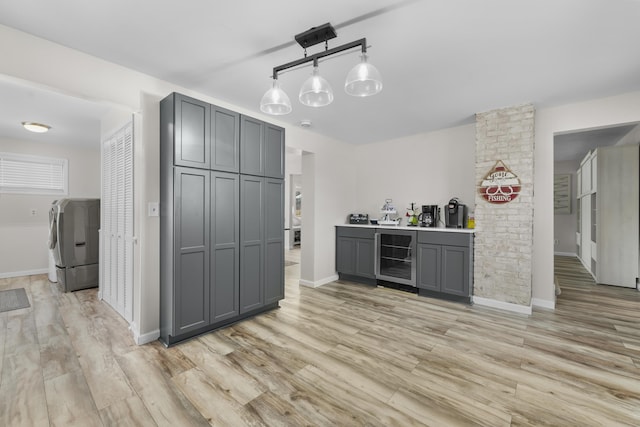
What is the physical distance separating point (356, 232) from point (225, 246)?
8.38ft

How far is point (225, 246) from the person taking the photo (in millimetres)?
2881

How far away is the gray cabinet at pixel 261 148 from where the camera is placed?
3.08m

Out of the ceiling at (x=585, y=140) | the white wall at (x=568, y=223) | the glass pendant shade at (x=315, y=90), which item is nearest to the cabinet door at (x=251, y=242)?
the glass pendant shade at (x=315, y=90)

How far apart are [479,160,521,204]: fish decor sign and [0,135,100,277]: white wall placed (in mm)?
7013

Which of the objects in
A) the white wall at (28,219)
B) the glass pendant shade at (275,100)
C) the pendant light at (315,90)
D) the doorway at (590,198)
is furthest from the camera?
the white wall at (28,219)

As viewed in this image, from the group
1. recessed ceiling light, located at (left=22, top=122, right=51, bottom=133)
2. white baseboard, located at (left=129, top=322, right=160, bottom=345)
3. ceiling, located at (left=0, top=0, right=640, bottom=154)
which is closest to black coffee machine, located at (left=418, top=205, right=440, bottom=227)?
ceiling, located at (left=0, top=0, right=640, bottom=154)

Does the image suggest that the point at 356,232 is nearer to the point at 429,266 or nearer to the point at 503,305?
the point at 429,266

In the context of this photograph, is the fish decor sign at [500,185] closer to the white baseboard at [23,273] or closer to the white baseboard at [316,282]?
the white baseboard at [316,282]

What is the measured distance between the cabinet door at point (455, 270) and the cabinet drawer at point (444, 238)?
7 cm

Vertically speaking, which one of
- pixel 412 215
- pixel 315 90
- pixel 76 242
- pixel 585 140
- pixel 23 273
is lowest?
pixel 23 273

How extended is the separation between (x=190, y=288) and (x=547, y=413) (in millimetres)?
2900

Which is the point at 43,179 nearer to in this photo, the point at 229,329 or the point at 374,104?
the point at 229,329

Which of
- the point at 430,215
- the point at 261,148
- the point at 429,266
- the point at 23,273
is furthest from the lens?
the point at 23,273

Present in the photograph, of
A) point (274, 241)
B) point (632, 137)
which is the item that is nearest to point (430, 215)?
point (274, 241)
